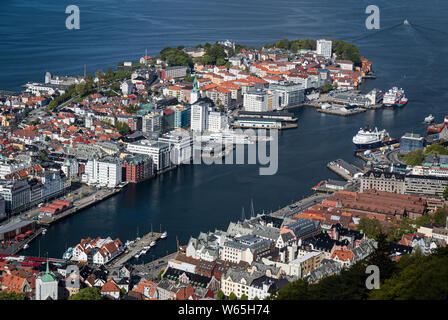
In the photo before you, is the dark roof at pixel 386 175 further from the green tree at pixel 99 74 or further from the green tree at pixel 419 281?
the green tree at pixel 99 74

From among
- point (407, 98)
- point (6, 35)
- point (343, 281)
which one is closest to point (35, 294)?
point (343, 281)

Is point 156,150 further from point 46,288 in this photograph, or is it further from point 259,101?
point 46,288

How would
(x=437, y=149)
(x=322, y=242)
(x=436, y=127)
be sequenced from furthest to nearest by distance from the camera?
(x=436, y=127) < (x=437, y=149) < (x=322, y=242)

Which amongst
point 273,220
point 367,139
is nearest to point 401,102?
point 367,139

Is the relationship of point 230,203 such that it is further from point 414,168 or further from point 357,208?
point 414,168

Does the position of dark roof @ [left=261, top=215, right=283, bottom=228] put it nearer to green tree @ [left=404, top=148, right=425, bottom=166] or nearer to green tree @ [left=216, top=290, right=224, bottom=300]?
green tree @ [left=216, top=290, right=224, bottom=300]
